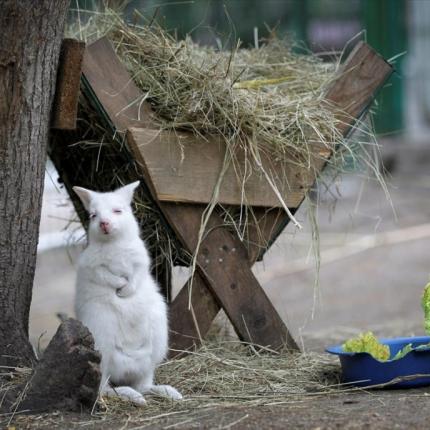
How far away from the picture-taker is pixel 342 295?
944 cm

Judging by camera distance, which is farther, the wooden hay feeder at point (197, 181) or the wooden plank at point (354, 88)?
the wooden plank at point (354, 88)

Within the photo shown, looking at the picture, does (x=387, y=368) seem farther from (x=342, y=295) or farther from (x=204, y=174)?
(x=342, y=295)

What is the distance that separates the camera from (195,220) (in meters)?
5.09

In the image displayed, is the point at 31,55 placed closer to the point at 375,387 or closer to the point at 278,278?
the point at 375,387

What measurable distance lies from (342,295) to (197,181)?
4.71 meters

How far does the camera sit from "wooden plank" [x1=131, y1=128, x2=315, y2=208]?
4906mm

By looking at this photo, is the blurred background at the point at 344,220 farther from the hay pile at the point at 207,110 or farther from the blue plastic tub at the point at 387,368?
the blue plastic tub at the point at 387,368

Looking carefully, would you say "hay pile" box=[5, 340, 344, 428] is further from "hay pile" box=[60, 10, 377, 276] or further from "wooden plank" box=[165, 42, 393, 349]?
"hay pile" box=[60, 10, 377, 276]

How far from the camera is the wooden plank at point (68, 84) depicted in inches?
182

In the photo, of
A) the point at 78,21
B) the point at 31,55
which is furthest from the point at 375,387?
the point at 78,21

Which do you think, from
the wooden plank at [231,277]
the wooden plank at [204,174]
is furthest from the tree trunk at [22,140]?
the wooden plank at [231,277]

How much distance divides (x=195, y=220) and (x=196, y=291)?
1.28 feet

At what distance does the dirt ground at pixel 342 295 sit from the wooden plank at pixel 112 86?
117cm

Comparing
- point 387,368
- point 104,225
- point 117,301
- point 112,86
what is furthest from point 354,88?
point 117,301
